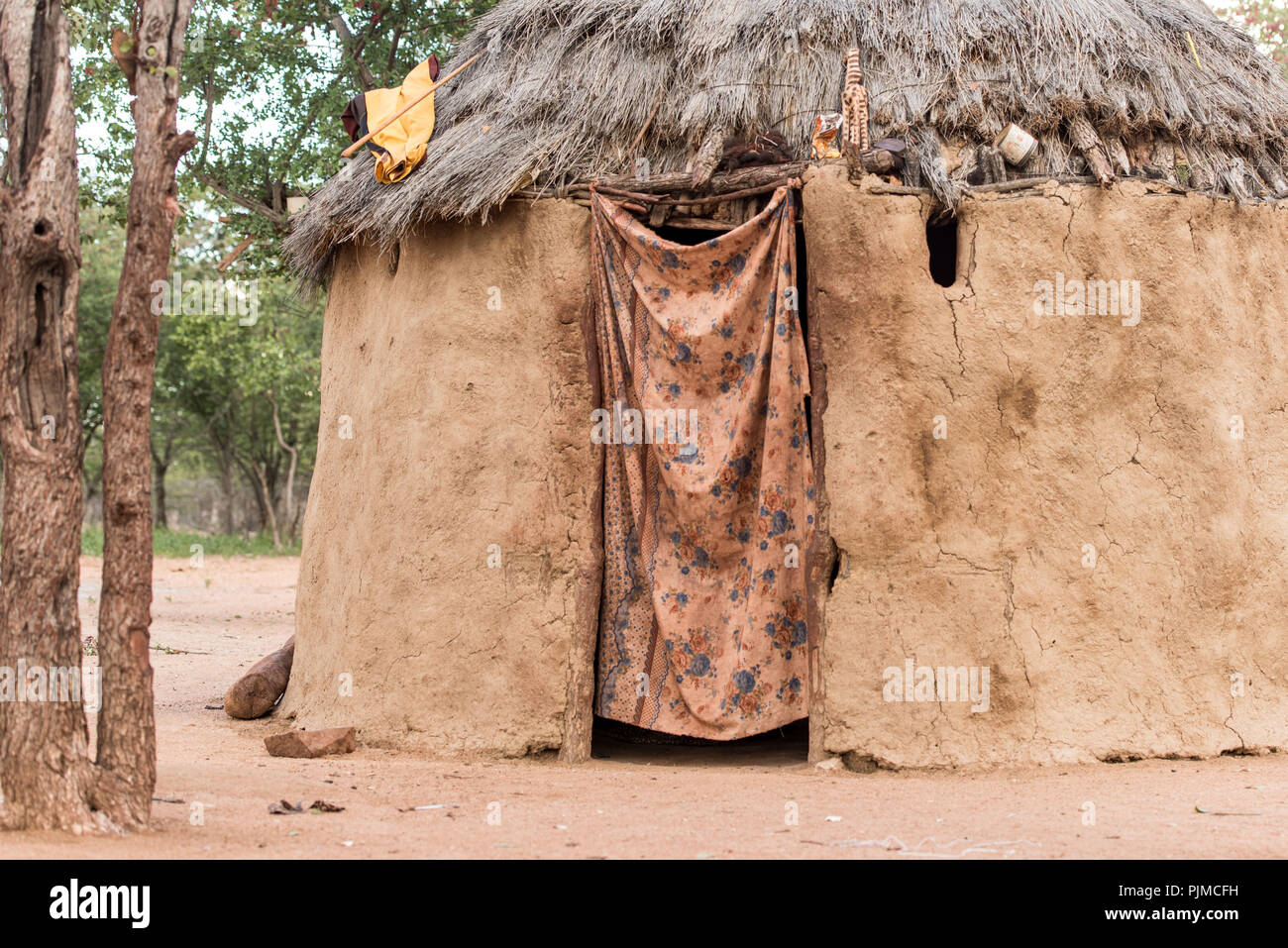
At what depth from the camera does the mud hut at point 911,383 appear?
6035mm

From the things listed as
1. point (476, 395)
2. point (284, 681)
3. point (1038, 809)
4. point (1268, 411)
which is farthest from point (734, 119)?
point (284, 681)

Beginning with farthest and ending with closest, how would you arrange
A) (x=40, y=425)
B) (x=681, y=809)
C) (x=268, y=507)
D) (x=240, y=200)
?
(x=268, y=507), (x=240, y=200), (x=681, y=809), (x=40, y=425)

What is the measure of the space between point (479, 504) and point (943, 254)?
286 cm

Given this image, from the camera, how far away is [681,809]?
512 centimetres

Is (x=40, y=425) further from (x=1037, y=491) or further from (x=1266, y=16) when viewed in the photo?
(x=1266, y=16)

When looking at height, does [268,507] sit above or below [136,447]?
below

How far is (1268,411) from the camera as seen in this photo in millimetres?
6410

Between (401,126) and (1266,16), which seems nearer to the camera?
(401,126)

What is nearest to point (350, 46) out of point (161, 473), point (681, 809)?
point (681, 809)

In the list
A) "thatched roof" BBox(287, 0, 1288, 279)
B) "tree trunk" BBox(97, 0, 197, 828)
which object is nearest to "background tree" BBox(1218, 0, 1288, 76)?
"thatched roof" BBox(287, 0, 1288, 279)

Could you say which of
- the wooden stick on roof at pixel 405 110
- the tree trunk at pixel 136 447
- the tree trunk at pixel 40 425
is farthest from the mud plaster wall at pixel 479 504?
the tree trunk at pixel 40 425

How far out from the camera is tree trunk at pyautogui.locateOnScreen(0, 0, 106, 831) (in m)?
4.24

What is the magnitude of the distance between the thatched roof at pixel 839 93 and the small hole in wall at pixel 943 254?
631mm

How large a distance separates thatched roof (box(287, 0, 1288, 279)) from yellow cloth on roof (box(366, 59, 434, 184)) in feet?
0.32
